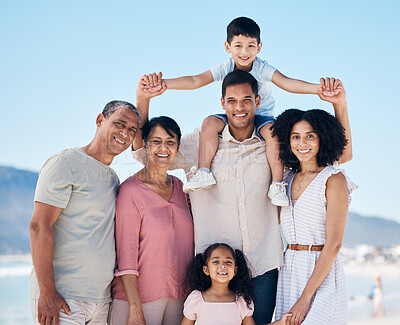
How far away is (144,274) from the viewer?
143 inches

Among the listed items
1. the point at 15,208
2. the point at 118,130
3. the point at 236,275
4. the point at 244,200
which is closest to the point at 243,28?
the point at 118,130

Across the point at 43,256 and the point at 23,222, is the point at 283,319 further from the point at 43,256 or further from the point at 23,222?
the point at 23,222

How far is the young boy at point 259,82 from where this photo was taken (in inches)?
146

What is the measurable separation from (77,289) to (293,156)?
1.86m

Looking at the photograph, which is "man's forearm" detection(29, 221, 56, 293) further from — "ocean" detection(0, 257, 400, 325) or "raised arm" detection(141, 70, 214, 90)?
"ocean" detection(0, 257, 400, 325)

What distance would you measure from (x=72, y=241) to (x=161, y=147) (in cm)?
97

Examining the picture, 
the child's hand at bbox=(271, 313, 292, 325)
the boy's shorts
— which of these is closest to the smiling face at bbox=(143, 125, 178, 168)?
the boy's shorts

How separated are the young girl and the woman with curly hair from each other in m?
0.27

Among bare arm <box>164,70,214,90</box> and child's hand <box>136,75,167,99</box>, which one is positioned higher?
bare arm <box>164,70,214,90</box>

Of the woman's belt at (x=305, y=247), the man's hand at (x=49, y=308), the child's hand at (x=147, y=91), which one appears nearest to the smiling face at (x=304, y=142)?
the woman's belt at (x=305, y=247)

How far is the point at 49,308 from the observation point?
327 centimetres

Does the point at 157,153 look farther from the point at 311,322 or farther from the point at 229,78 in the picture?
the point at 311,322

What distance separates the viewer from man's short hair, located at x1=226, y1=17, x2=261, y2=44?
4.46 m

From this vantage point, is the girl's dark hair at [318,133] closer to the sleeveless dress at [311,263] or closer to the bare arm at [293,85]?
the sleeveless dress at [311,263]
